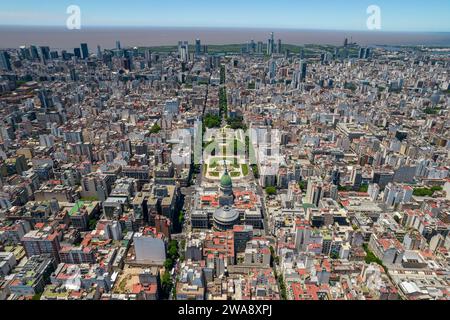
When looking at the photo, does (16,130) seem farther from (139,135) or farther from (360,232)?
(360,232)

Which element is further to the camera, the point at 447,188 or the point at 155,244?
the point at 447,188

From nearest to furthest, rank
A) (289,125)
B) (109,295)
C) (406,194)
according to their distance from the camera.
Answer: (109,295), (406,194), (289,125)

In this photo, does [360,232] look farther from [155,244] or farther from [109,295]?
[109,295]

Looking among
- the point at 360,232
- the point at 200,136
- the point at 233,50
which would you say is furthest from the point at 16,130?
the point at 233,50
